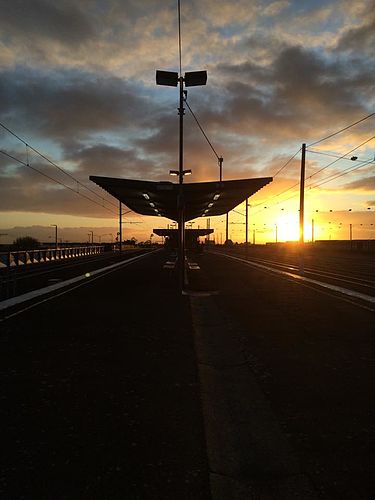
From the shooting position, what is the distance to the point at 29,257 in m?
34.6

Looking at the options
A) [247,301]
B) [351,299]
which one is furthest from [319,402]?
[351,299]

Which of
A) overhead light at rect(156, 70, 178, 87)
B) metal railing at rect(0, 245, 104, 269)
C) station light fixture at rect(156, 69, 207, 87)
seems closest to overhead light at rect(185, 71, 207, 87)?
station light fixture at rect(156, 69, 207, 87)

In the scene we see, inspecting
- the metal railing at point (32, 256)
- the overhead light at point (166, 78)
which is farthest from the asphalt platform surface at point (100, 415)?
the metal railing at point (32, 256)

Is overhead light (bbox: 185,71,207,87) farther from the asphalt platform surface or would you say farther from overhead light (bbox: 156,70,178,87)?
the asphalt platform surface

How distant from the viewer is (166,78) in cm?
1496

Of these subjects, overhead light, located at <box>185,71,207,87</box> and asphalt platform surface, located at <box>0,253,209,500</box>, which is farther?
overhead light, located at <box>185,71,207,87</box>

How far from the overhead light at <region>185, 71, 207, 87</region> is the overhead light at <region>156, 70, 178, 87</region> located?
485 mm

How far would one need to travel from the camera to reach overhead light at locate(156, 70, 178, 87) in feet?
48.8

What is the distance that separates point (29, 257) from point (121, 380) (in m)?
32.6

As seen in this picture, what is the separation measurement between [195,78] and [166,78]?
3.71 ft

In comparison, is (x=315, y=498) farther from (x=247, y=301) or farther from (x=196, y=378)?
(x=247, y=301)

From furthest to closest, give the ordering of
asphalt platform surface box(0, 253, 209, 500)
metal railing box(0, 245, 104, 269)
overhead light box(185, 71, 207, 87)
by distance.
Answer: metal railing box(0, 245, 104, 269), overhead light box(185, 71, 207, 87), asphalt platform surface box(0, 253, 209, 500)

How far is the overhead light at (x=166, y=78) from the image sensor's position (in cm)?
1488

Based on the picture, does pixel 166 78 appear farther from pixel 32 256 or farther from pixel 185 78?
pixel 32 256
